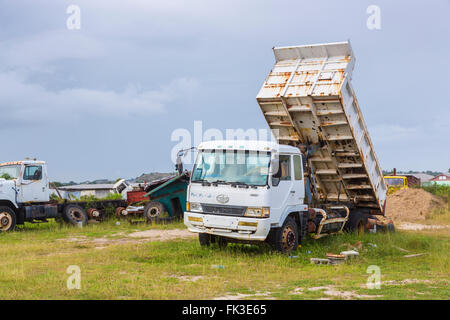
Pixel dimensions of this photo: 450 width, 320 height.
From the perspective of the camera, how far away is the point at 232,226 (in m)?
11.6

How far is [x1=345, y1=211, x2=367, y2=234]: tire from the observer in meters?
15.8

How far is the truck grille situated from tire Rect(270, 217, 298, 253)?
112 cm

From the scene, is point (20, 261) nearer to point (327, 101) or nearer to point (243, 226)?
point (243, 226)

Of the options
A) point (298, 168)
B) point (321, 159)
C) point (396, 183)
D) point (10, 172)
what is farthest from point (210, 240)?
point (396, 183)

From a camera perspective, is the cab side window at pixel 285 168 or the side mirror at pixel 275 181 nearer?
the side mirror at pixel 275 181

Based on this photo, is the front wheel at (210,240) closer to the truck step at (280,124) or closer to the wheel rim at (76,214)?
the truck step at (280,124)

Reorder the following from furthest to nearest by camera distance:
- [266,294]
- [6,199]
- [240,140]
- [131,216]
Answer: [131,216] → [6,199] → [240,140] → [266,294]

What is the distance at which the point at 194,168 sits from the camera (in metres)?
12.4

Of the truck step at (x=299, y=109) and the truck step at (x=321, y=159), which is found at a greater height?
the truck step at (x=299, y=109)

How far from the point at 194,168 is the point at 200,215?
1.11 m

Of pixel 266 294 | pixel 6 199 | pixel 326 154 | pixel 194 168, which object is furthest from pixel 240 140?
pixel 6 199

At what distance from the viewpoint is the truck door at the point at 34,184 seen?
65.0 feet

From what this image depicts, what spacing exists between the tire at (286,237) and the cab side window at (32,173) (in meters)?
11.2

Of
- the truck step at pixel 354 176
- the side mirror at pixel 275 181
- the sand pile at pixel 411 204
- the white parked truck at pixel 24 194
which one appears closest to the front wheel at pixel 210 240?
the side mirror at pixel 275 181
